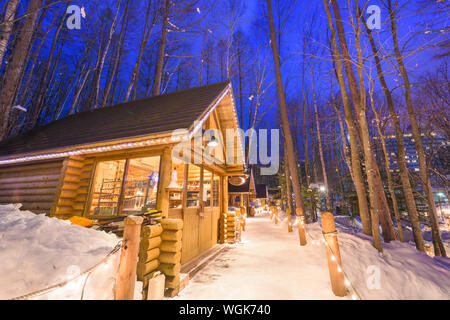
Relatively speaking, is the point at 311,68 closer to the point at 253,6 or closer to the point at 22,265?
the point at 253,6

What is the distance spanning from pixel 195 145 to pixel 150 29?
13518 mm

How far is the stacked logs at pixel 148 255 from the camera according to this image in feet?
9.87

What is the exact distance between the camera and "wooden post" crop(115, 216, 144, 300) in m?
2.10

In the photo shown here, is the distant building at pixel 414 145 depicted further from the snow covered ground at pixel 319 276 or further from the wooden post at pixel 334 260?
the wooden post at pixel 334 260

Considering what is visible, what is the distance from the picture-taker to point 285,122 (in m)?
9.41

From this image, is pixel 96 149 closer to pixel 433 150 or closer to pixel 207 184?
pixel 207 184

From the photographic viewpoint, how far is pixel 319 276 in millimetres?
3869

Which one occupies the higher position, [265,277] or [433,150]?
[433,150]

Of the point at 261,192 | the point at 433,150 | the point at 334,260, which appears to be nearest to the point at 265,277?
the point at 334,260

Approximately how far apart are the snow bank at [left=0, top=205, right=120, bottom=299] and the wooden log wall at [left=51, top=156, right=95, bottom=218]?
111 centimetres

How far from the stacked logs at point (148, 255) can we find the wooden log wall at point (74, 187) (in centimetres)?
319

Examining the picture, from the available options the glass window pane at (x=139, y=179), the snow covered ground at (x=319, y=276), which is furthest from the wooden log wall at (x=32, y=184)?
the snow covered ground at (x=319, y=276)

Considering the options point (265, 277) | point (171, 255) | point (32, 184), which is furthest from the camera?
point (32, 184)

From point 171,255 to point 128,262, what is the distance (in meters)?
1.31
